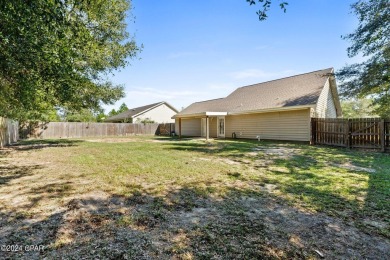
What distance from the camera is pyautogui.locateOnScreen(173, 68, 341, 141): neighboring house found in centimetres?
1382

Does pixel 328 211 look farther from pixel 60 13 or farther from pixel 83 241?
pixel 60 13

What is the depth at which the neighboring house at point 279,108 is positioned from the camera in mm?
13823

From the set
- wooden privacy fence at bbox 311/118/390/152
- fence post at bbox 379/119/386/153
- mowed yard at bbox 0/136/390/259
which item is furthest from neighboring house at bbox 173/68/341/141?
mowed yard at bbox 0/136/390/259

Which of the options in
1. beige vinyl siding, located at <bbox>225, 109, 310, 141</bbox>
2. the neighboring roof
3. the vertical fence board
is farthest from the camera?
the vertical fence board

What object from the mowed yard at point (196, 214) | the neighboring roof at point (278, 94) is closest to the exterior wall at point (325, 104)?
the neighboring roof at point (278, 94)

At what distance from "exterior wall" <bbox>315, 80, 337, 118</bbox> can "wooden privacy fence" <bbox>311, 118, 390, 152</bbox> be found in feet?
4.98

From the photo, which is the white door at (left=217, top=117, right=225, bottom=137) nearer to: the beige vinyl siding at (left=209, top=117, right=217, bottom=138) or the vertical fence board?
the beige vinyl siding at (left=209, top=117, right=217, bottom=138)

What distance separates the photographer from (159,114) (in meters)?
33.4

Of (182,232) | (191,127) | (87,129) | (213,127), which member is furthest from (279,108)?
(87,129)

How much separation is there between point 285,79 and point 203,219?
17581 millimetres

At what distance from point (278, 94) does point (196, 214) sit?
1504cm

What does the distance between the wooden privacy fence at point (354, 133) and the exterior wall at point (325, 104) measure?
152 cm

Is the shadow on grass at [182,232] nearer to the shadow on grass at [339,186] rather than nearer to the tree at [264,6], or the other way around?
the shadow on grass at [339,186]

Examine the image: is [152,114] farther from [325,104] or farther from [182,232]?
[182,232]
